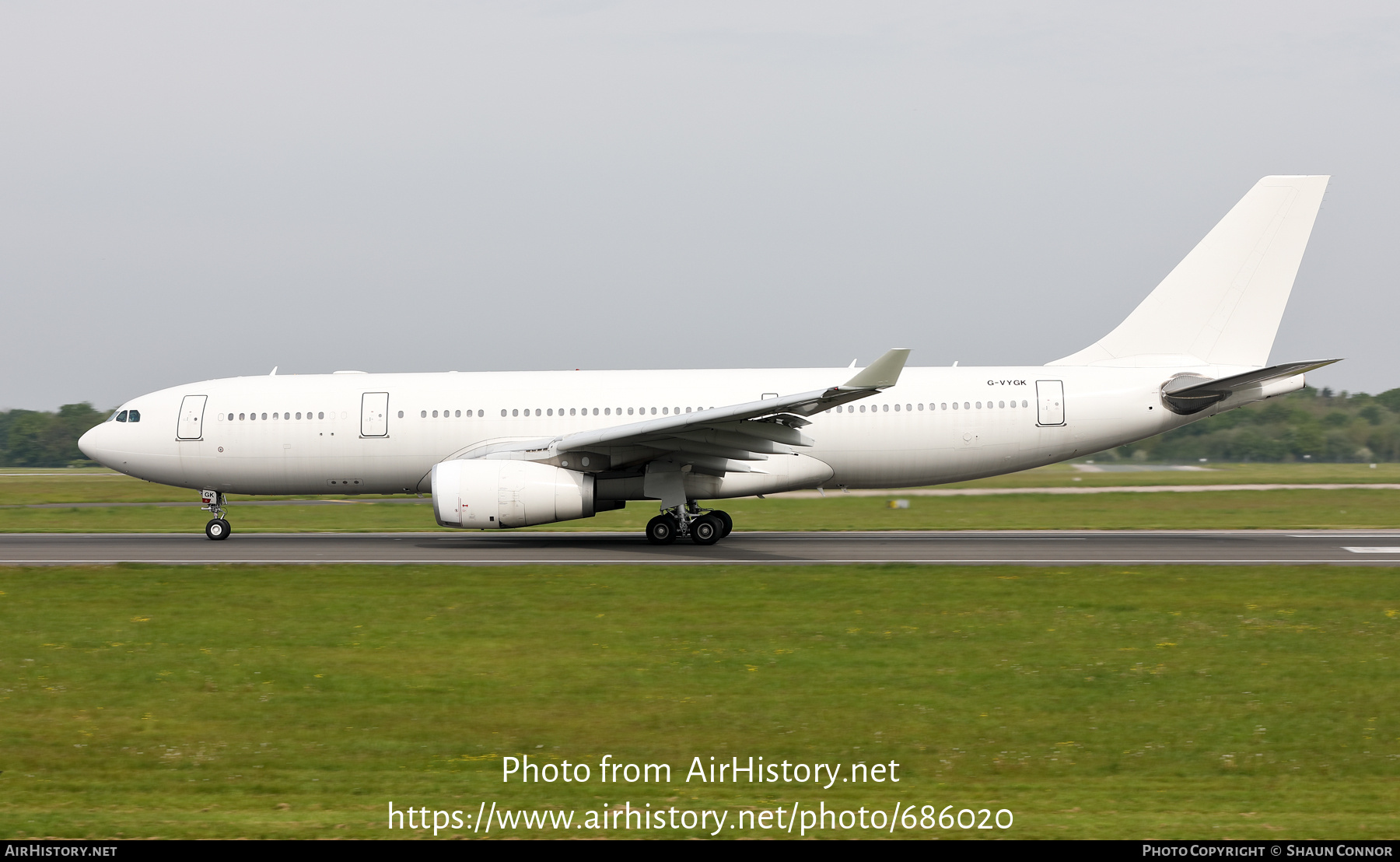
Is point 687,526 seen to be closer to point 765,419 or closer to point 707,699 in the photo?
point 765,419

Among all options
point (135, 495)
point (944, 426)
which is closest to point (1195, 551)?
point (944, 426)

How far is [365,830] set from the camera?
6.25 metres

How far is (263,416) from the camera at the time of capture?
73.2 ft

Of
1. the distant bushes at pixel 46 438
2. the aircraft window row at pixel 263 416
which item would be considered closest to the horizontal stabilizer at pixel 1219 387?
the aircraft window row at pixel 263 416

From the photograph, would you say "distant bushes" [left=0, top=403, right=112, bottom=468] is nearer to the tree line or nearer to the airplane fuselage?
the tree line

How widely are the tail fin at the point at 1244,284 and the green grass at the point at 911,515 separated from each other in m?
5.29

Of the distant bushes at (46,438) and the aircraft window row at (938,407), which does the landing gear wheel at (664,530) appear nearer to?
the aircraft window row at (938,407)

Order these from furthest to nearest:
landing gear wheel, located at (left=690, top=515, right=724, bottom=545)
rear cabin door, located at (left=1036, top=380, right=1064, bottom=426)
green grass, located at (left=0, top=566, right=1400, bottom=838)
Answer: rear cabin door, located at (left=1036, top=380, right=1064, bottom=426) → landing gear wheel, located at (left=690, top=515, right=724, bottom=545) → green grass, located at (left=0, top=566, right=1400, bottom=838)

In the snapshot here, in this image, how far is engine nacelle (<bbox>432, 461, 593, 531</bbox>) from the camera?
19.1 metres

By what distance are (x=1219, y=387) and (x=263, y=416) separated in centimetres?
1813

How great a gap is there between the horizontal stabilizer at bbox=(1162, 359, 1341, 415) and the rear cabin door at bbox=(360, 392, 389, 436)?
1489 cm

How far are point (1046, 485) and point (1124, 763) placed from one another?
110ft

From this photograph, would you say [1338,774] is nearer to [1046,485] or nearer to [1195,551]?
[1195,551]

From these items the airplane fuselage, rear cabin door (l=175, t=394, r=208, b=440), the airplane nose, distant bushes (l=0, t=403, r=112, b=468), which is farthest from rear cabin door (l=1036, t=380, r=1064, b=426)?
distant bushes (l=0, t=403, r=112, b=468)
